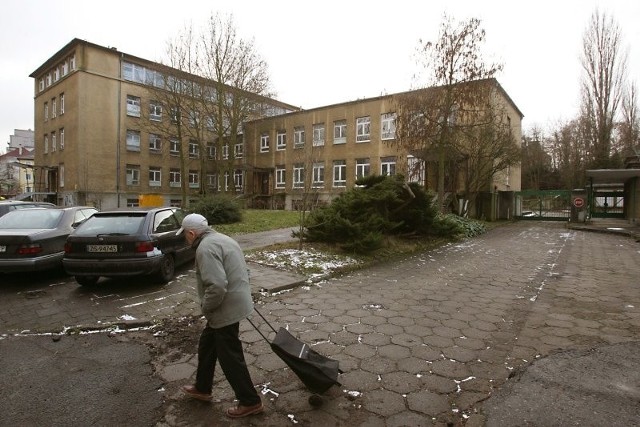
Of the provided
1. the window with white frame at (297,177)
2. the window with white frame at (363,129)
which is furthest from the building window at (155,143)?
the window with white frame at (363,129)

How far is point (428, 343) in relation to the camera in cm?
441

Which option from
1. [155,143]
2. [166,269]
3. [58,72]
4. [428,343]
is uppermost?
[58,72]

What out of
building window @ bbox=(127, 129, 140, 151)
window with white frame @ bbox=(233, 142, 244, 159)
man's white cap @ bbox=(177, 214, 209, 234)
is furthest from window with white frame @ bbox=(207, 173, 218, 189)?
man's white cap @ bbox=(177, 214, 209, 234)

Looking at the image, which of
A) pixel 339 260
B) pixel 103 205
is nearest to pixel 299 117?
pixel 103 205

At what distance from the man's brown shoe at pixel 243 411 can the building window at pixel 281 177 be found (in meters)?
32.8

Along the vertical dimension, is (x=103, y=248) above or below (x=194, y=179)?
below

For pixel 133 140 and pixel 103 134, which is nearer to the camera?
pixel 103 134

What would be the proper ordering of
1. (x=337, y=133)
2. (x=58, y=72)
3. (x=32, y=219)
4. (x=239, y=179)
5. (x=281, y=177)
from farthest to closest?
(x=239, y=179) → (x=281, y=177) → (x=58, y=72) → (x=337, y=133) → (x=32, y=219)

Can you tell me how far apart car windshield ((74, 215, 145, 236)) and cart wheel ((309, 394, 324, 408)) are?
5063 mm

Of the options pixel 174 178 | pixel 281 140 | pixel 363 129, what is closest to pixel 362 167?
pixel 363 129

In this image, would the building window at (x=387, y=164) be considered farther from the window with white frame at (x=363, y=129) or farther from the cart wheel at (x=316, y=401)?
the cart wheel at (x=316, y=401)

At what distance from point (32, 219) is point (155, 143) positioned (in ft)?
104

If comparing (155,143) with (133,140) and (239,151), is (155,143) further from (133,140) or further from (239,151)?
(239,151)

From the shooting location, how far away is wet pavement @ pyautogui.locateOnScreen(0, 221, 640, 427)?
120 inches
